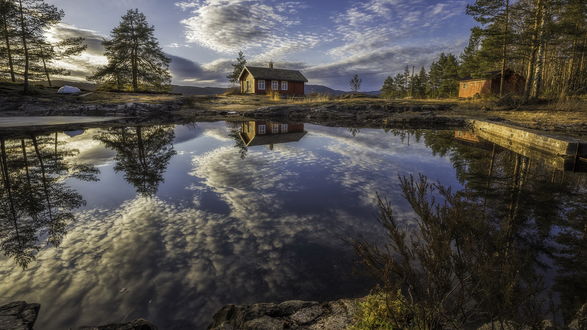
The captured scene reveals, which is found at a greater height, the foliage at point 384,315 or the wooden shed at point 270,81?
the wooden shed at point 270,81

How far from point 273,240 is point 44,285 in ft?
9.64

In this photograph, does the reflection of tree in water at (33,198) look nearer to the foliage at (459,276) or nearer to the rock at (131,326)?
the rock at (131,326)

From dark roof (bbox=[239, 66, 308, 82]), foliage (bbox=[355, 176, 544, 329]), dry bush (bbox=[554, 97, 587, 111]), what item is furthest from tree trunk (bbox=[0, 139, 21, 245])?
dark roof (bbox=[239, 66, 308, 82])

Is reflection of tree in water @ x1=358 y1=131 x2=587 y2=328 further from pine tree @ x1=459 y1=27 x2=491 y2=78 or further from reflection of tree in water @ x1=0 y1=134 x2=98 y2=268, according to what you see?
pine tree @ x1=459 y1=27 x2=491 y2=78

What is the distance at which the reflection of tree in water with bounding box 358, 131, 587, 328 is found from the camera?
1.88 meters

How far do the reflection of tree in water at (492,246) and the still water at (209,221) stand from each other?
0.28 ft

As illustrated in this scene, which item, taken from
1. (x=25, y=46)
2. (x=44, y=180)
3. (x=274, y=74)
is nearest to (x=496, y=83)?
(x=274, y=74)

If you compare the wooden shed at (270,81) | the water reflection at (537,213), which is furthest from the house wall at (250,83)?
Result: the water reflection at (537,213)

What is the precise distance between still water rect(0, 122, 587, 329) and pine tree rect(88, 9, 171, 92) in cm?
3566

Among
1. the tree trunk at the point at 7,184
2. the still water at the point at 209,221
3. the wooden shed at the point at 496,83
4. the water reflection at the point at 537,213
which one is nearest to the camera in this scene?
the water reflection at the point at 537,213

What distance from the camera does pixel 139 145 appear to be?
1249 centimetres

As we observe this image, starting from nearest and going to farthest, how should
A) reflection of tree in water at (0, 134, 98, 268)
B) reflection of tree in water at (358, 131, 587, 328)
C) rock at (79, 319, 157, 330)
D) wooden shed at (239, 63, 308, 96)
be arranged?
reflection of tree in water at (358, 131, 587, 328)
rock at (79, 319, 157, 330)
reflection of tree in water at (0, 134, 98, 268)
wooden shed at (239, 63, 308, 96)

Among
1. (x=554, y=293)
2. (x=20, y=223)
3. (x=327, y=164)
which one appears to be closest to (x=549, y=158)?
(x=327, y=164)

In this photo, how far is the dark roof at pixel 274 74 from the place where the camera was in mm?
46344
